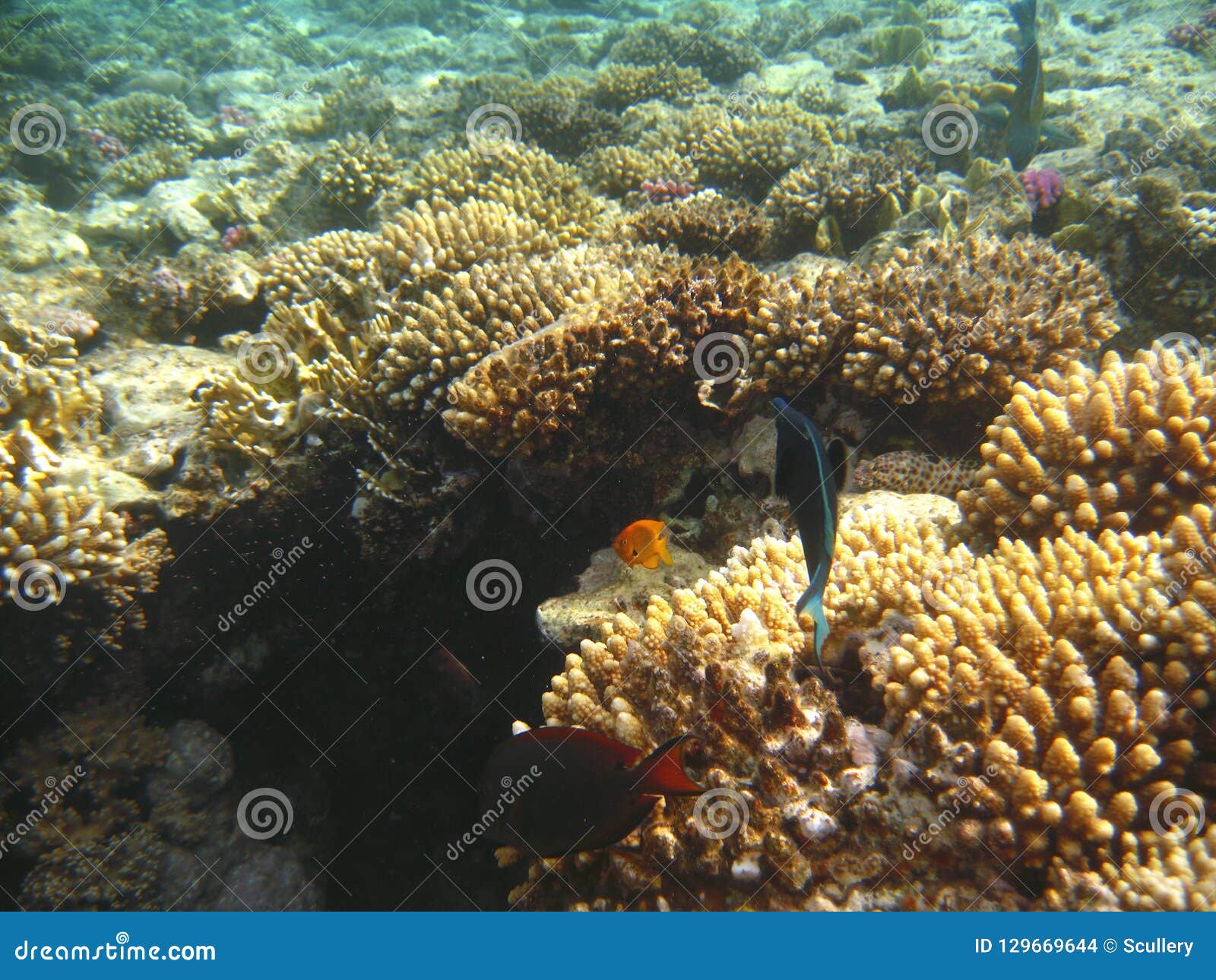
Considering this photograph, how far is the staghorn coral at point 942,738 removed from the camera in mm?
1941

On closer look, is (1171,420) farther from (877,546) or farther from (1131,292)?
(1131,292)

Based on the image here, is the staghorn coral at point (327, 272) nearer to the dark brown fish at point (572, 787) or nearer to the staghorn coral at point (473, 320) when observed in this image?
the staghorn coral at point (473, 320)

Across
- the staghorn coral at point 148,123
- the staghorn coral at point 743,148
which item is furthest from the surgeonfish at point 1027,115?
the staghorn coral at point 148,123

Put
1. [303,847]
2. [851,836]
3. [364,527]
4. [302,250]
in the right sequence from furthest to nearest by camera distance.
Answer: [302,250]
[303,847]
[364,527]
[851,836]

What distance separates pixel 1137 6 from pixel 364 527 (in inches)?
840

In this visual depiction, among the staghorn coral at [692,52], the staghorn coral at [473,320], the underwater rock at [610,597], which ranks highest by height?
the staghorn coral at [692,52]

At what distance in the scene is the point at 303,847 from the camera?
4730 millimetres

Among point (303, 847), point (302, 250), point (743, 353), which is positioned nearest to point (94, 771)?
point (303, 847)

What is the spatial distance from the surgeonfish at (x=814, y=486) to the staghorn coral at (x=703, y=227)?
4394 millimetres

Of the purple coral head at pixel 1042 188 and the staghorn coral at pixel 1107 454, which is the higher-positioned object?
the purple coral head at pixel 1042 188

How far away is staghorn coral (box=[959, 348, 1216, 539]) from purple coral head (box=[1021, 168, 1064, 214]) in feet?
12.4

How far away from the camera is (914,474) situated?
355cm

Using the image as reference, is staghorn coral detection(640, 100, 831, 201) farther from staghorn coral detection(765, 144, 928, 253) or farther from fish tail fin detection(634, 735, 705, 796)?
fish tail fin detection(634, 735, 705, 796)

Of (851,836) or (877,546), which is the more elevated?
(877,546)
